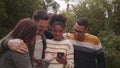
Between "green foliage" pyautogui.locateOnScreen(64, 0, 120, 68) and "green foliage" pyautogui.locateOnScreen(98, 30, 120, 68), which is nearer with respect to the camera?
"green foliage" pyautogui.locateOnScreen(98, 30, 120, 68)

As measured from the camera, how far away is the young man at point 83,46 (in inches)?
211

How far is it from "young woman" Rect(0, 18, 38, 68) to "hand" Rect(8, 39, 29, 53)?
37mm

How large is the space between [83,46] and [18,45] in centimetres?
162

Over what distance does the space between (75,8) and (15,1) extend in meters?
9.57

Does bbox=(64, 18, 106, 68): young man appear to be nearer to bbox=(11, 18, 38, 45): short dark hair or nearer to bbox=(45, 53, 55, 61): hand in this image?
bbox=(45, 53, 55, 61): hand

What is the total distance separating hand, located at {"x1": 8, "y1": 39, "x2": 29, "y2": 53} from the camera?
3.93 metres

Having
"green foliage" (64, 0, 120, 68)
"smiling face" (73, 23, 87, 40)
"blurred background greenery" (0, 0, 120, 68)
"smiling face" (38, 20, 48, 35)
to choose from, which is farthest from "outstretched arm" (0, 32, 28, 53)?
"blurred background greenery" (0, 0, 120, 68)

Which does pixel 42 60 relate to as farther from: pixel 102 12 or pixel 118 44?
pixel 102 12

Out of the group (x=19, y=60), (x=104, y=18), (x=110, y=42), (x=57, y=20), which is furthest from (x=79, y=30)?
(x=104, y=18)

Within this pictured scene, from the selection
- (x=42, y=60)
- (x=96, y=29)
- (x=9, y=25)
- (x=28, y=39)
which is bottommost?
(x=96, y=29)

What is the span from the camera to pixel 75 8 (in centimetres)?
3772

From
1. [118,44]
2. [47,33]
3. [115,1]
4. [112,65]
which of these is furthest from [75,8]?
[47,33]

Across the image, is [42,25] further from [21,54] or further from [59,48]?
[21,54]

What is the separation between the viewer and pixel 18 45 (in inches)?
157
